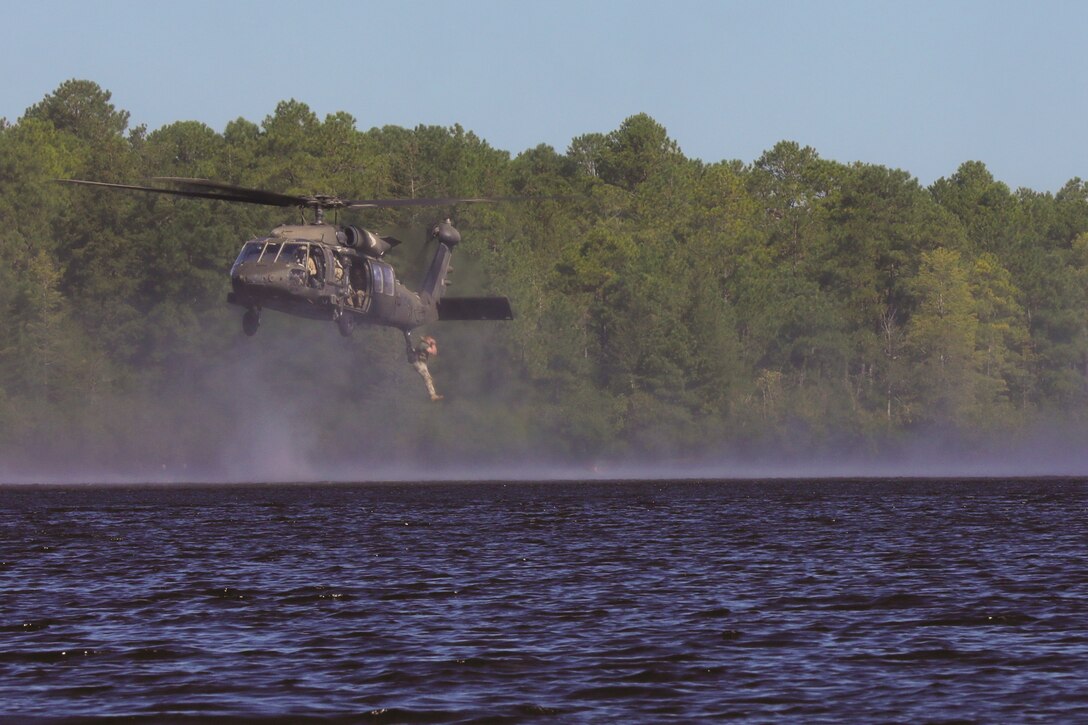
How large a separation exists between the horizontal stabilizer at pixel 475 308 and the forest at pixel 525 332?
51.8 m

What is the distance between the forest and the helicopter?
5506cm

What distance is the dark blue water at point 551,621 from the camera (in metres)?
23.0

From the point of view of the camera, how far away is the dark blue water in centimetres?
2295

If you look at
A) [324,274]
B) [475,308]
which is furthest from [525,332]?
[324,274]

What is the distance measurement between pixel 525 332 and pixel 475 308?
231 ft

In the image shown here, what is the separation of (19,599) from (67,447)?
104140 mm

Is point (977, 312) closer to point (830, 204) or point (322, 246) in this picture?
point (830, 204)

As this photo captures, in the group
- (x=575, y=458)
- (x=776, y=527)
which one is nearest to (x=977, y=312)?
(x=575, y=458)

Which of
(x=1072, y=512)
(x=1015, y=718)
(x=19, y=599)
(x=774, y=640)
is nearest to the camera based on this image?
(x=1015, y=718)

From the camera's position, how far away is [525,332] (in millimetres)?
140250

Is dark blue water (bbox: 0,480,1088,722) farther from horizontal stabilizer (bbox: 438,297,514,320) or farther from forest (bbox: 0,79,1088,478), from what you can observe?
forest (bbox: 0,79,1088,478)

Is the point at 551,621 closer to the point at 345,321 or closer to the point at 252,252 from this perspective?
the point at 252,252

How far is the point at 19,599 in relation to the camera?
3609cm

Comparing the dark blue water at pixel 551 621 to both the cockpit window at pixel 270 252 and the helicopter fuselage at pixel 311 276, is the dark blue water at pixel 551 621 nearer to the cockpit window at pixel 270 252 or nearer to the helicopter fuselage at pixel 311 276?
the helicopter fuselage at pixel 311 276
